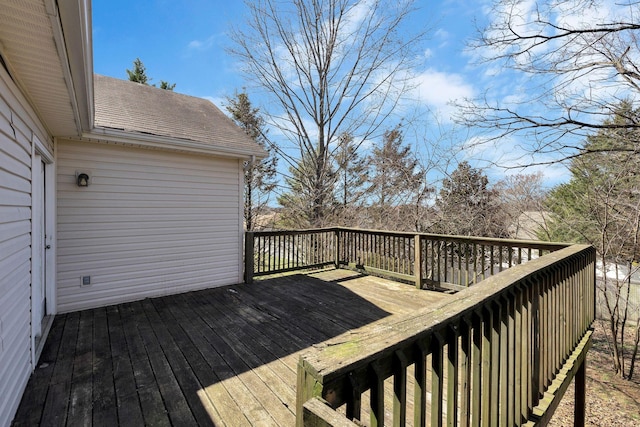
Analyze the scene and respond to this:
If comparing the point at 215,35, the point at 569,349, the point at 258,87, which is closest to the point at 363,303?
the point at 569,349

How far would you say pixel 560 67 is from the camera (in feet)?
16.3

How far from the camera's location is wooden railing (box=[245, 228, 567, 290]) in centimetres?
446

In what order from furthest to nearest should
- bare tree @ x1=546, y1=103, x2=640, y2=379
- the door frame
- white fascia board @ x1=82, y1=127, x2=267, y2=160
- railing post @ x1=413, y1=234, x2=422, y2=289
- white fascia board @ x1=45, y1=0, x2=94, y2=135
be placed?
railing post @ x1=413, y1=234, x2=422, y2=289, bare tree @ x1=546, y1=103, x2=640, y2=379, white fascia board @ x1=82, y1=127, x2=267, y2=160, the door frame, white fascia board @ x1=45, y1=0, x2=94, y2=135

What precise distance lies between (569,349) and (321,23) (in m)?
11.0

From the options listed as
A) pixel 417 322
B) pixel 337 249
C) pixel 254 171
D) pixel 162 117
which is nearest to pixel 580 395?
pixel 417 322

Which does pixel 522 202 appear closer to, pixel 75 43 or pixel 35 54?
pixel 75 43

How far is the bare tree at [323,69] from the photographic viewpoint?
32.6 feet

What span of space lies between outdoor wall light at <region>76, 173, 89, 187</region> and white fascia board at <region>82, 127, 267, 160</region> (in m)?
0.52

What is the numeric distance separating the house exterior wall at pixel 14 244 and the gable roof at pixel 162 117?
1707 millimetres

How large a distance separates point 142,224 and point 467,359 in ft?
15.9

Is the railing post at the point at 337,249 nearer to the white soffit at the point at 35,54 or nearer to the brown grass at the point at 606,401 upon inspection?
the brown grass at the point at 606,401

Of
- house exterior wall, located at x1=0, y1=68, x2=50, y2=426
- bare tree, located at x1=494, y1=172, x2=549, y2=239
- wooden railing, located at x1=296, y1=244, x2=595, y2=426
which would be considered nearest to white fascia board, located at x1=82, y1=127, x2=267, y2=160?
house exterior wall, located at x1=0, y1=68, x2=50, y2=426

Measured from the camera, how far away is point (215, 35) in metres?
9.84

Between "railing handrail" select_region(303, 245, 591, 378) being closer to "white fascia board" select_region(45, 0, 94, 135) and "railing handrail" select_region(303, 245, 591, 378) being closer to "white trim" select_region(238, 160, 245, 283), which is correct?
"white fascia board" select_region(45, 0, 94, 135)
